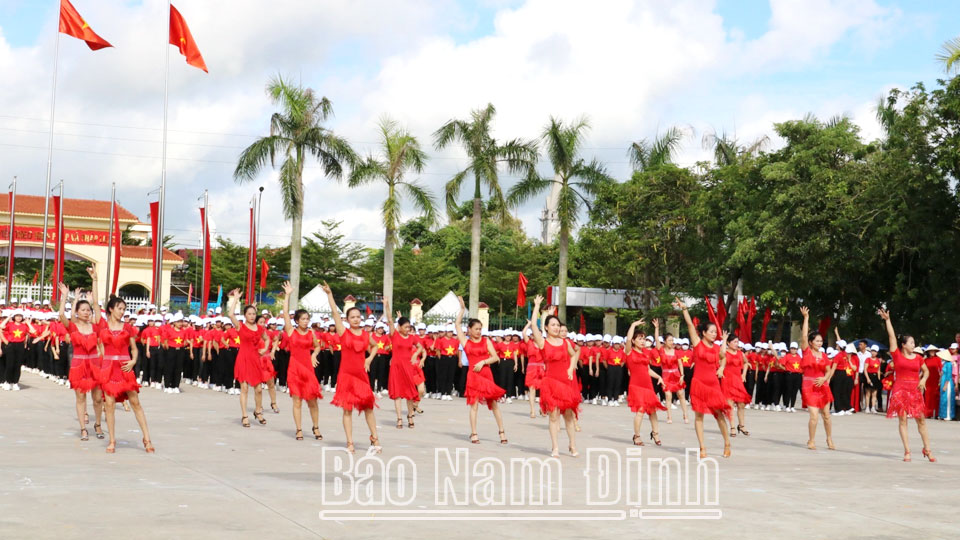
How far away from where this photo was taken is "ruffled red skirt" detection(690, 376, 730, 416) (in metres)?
13.5

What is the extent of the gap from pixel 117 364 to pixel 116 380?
0.65 feet

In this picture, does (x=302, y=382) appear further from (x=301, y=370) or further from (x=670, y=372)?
(x=670, y=372)

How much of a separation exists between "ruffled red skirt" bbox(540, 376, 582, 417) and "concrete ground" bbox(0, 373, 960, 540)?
654 millimetres

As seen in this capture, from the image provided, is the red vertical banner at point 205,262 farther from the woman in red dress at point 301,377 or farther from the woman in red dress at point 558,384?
the woman in red dress at point 558,384

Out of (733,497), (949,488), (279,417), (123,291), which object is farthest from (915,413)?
(123,291)

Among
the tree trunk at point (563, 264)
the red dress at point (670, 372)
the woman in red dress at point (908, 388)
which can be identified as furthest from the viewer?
the tree trunk at point (563, 264)

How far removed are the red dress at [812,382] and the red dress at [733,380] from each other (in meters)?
0.86

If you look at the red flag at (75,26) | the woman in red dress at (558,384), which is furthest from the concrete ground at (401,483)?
the red flag at (75,26)

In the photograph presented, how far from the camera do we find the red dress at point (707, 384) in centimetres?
1349

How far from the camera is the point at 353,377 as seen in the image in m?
12.7

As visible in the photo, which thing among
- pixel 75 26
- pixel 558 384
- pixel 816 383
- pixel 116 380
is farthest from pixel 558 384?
pixel 75 26

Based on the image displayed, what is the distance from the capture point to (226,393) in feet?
78.4

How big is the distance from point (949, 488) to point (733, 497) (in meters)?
3.00

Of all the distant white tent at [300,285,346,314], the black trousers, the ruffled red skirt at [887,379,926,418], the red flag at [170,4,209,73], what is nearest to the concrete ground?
the ruffled red skirt at [887,379,926,418]
